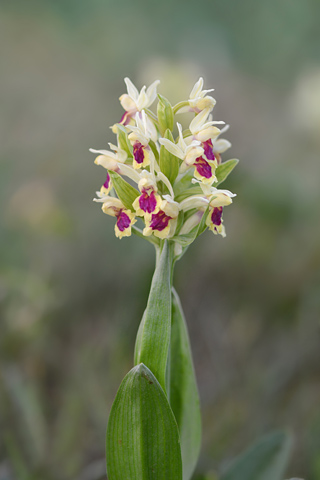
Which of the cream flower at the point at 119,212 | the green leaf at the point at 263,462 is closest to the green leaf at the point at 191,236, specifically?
the cream flower at the point at 119,212

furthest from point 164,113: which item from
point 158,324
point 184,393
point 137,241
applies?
point 137,241

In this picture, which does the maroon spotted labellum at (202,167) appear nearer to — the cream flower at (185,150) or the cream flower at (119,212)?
the cream flower at (185,150)

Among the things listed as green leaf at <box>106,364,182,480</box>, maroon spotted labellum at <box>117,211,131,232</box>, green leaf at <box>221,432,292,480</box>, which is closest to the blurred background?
green leaf at <box>221,432,292,480</box>

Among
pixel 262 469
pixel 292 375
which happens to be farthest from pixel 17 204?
pixel 262 469

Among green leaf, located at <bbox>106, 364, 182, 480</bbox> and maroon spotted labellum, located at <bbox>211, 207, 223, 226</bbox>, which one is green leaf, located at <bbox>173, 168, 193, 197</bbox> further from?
green leaf, located at <bbox>106, 364, 182, 480</bbox>

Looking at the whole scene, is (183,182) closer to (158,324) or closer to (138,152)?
(138,152)

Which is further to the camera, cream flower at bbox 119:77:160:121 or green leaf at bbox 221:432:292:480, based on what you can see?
green leaf at bbox 221:432:292:480

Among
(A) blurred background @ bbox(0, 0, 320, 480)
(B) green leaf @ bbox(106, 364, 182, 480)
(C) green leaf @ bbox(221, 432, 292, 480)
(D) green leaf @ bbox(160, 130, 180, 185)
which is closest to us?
(B) green leaf @ bbox(106, 364, 182, 480)
